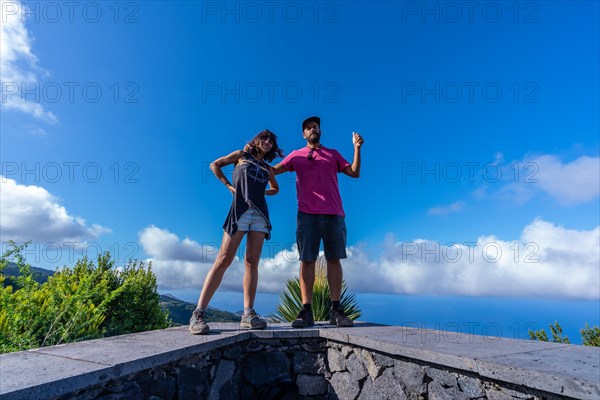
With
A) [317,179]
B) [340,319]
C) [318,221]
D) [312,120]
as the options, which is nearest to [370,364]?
[340,319]

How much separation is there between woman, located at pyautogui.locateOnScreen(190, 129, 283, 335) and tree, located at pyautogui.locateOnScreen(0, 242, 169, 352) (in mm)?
1263

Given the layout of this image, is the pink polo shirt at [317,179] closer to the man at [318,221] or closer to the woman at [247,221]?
the man at [318,221]

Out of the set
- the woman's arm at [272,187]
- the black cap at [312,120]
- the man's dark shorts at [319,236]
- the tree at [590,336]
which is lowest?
the tree at [590,336]

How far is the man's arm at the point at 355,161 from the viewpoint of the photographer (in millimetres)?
3789

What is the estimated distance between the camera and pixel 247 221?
323 centimetres

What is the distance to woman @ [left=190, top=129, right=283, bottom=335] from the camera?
3.06 meters

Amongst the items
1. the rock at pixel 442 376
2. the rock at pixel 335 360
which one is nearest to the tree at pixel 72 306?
the rock at pixel 335 360

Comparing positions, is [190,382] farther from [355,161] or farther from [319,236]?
[355,161]

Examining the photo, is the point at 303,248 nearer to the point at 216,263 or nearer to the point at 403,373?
the point at 216,263

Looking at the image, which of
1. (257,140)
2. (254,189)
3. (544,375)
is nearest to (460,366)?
(544,375)

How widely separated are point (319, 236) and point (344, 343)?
101 centimetres

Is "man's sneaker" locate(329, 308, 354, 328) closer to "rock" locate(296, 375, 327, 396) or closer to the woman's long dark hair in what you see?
"rock" locate(296, 375, 327, 396)

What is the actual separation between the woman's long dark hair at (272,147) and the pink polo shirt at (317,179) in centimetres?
17

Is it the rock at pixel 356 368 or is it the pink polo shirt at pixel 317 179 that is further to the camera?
the pink polo shirt at pixel 317 179
